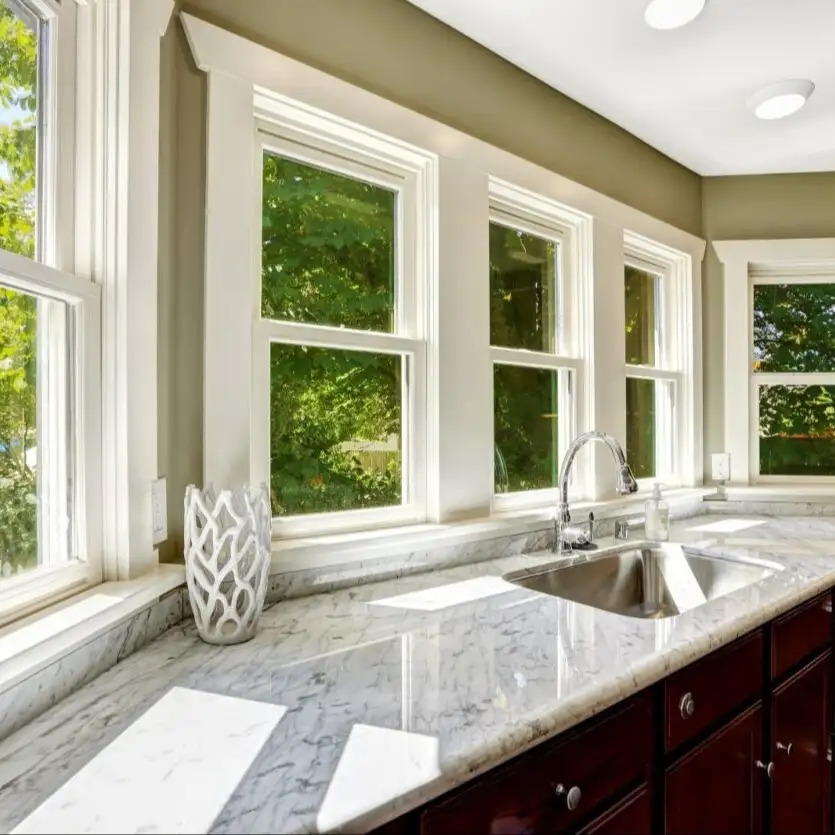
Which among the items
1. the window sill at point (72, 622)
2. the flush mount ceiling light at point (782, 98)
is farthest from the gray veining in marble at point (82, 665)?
the flush mount ceiling light at point (782, 98)

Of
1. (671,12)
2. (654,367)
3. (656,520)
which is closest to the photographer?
(671,12)

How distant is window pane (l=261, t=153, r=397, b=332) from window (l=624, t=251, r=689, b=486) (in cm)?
131

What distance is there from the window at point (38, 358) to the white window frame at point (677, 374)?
95.4 inches

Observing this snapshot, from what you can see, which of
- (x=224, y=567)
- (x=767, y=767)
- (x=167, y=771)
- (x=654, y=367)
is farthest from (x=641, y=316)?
(x=167, y=771)

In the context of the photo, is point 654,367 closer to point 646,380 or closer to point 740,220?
point 646,380

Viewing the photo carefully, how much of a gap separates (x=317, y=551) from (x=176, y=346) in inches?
22.3

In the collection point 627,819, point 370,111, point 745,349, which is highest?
point 370,111

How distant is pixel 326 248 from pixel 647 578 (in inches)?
56.1

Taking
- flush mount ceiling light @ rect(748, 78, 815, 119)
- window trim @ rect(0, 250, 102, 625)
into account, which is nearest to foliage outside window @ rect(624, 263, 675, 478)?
flush mount ceiling light @ rect(748, 78, 815, 119)

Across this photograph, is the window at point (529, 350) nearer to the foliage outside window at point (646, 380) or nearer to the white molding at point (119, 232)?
the foliage outside window at point (646, 380)

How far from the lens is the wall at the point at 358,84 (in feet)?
4.24

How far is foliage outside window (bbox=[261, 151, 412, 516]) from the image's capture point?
60.6 inches

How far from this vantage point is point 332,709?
85cm

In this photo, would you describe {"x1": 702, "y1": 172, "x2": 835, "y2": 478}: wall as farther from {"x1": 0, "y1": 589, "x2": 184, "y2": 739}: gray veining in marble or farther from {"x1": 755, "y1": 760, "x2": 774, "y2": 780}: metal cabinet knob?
{"x1": 0, "y1": 589, "x2": 184, "y2": 739}: gray veining in marble
